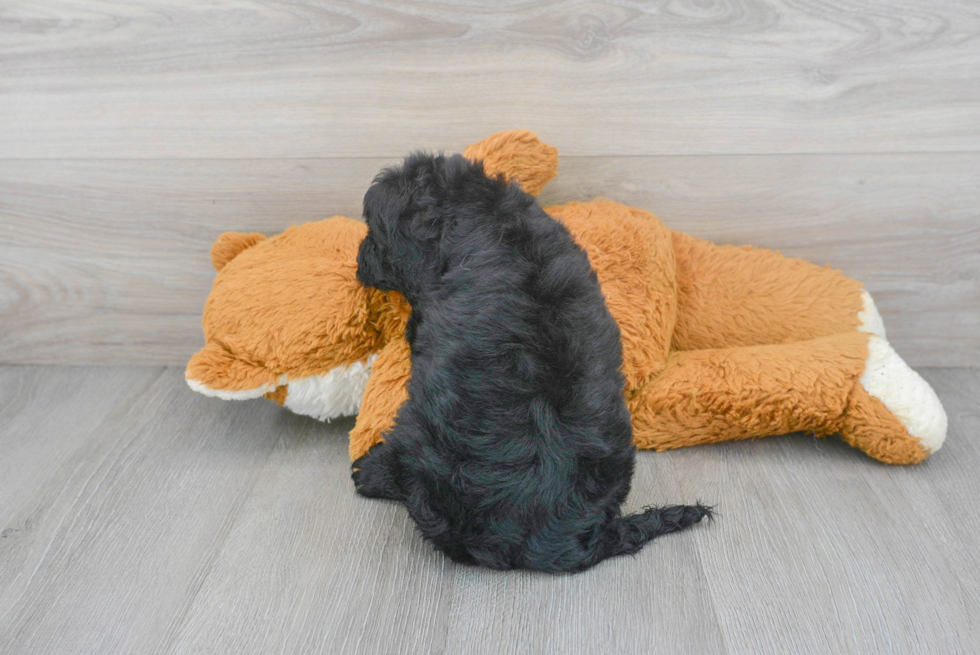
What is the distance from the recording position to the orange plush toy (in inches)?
31.9

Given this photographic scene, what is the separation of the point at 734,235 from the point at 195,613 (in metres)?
0.85

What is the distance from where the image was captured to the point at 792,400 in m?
0.83

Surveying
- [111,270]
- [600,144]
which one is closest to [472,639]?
[600,144]

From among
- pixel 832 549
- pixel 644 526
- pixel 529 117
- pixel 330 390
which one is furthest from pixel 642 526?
pixel 529 117

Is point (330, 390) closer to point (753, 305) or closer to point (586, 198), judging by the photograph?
point (586, 198)

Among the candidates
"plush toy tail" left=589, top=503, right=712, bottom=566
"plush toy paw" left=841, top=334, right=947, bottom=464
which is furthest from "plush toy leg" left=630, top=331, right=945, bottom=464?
"plush toy tail" left=589, top=503, right=712, bottom=566

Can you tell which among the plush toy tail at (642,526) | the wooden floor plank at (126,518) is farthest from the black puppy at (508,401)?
the wooden floor plank at (126,518)

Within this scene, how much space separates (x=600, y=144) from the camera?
95 cm

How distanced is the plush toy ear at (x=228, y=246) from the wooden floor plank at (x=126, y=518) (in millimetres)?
221

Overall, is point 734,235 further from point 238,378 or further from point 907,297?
point 238,378

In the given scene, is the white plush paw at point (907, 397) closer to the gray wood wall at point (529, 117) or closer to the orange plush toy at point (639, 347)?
the orange plush toy at point (639, 347)

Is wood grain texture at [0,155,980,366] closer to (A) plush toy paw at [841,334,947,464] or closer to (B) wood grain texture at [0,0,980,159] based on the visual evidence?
(B) wood grain texture at [0,0,980,159]

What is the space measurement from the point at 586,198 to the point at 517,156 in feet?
0.56

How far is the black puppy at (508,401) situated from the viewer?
2.08ft
